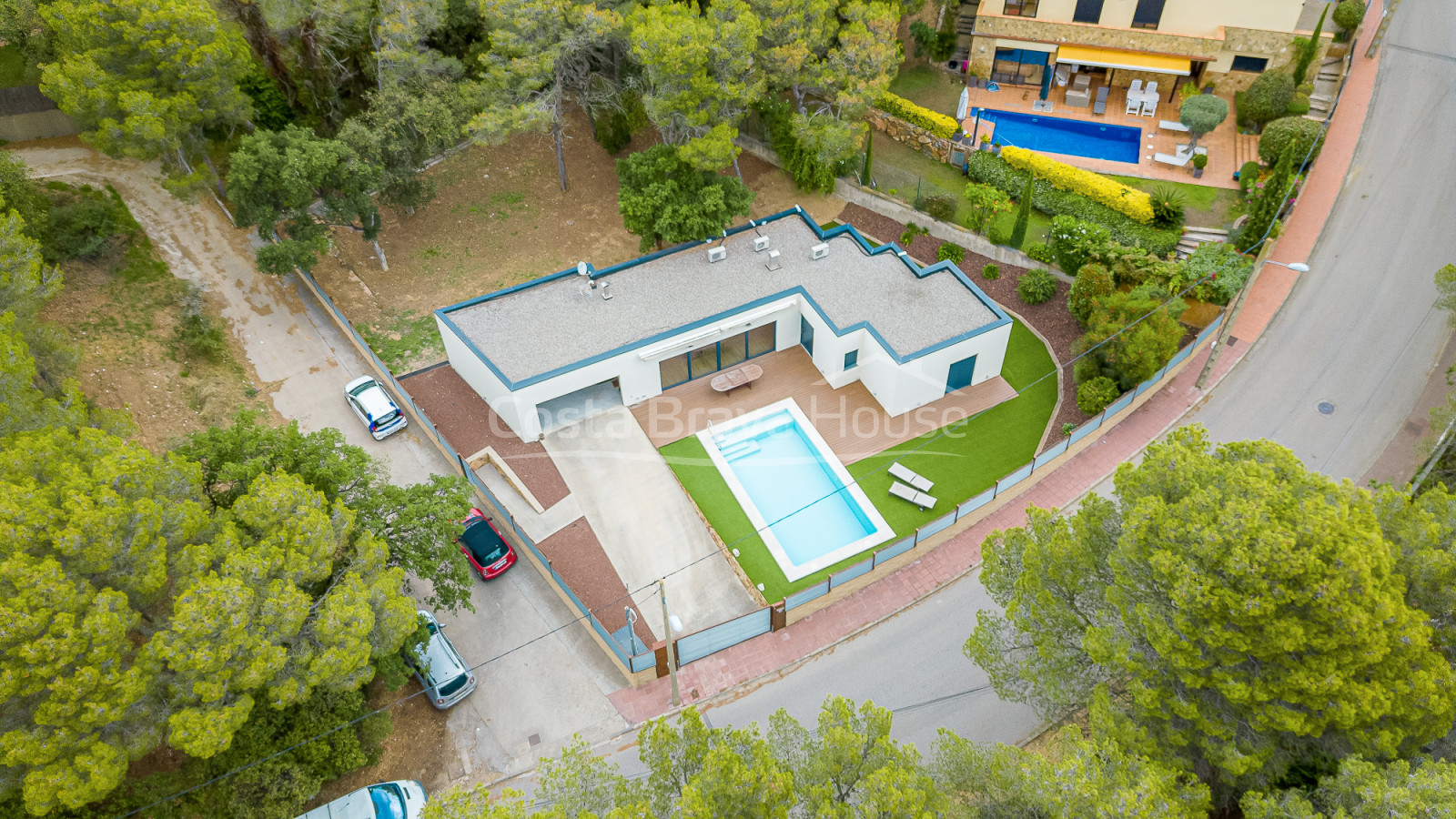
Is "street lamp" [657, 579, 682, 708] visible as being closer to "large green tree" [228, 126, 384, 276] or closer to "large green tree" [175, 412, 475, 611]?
"large green tree" [175, 412, 475, 611]

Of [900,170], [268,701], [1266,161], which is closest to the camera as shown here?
[268,701]

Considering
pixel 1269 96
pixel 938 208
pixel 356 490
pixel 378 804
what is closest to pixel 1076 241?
pixel 938 208

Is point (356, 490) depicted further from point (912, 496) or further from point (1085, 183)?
point (1085, 183)

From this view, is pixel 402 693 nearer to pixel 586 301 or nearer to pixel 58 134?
pixel 586 301

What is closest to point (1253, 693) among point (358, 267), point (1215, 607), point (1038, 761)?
point (1215, 607)

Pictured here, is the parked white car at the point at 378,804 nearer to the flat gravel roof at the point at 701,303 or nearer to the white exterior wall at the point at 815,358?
the white exterior wall at the point at 815,358

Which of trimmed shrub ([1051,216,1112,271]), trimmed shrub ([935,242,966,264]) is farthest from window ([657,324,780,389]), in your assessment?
trimmed shrub ([1051,216,1112,271])
